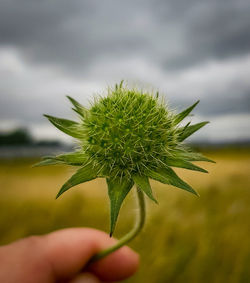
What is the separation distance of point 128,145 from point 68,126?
496mm

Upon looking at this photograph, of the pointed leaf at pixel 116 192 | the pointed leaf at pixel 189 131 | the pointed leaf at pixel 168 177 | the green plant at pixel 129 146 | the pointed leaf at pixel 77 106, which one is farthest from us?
the pointed leaf at pixel 77 106

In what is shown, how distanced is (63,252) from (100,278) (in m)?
0.46

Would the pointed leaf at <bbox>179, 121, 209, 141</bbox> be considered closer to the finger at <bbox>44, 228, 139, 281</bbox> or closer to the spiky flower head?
the spiky flower head

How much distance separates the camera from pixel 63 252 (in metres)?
2.47

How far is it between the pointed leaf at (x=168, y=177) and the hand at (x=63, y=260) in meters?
1.07

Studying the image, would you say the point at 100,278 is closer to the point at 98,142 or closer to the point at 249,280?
the point at 98,142

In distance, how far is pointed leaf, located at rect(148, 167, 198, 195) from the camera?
1593mm

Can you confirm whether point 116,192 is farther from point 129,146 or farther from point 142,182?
point 129,146

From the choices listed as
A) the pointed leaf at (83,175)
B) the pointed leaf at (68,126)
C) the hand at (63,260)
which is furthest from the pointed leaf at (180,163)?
the hand at (63,260)

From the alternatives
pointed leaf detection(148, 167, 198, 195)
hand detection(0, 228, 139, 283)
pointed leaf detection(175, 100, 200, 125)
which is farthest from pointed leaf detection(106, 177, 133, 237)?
hand detection(0, 228, 139, 283)

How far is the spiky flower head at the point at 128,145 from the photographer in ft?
5.73

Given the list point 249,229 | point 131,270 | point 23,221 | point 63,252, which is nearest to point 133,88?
point 63,252

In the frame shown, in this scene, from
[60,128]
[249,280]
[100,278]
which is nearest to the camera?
[60,128]

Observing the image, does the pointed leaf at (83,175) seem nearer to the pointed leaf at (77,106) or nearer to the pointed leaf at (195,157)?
the pointed leaf at (77,106)
